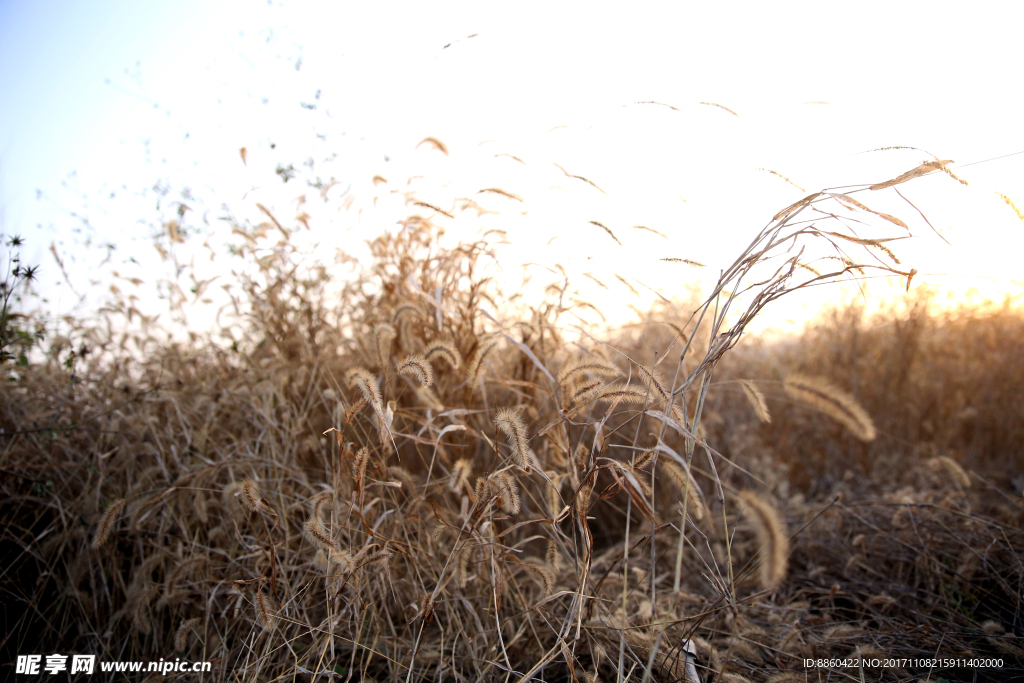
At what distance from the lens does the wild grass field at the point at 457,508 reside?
4.18ft

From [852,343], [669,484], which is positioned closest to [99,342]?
[669,484]

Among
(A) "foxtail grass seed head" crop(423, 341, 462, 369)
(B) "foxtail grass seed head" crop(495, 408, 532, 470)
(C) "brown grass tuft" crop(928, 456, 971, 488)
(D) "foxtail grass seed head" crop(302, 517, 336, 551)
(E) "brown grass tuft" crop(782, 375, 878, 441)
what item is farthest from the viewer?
(C) "brown grass tuft" crop(928, 456, 971, 488)

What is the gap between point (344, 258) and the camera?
2.47 meters

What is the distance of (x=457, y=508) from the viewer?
1924 millimetres

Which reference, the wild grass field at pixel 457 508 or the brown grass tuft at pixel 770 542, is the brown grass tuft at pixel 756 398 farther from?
the brown grass tuft at pixel 770 542

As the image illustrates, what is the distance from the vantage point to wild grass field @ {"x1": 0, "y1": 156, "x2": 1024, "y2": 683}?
1274mm

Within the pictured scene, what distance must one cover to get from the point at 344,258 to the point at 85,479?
52.5 inches

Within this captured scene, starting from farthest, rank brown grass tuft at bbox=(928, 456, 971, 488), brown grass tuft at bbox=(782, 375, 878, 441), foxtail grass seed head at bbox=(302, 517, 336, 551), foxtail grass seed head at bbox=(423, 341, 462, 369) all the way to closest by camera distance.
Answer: brown grass tuft at bbox=(928, 456, 971, 488), foxtail grass seed head at bbox=(423, 341, 462, 369), brown grass tuft at bbox=(782, 375, 878, 441), foxtail grass seed head at bbox=(302, 517, 336, 551)

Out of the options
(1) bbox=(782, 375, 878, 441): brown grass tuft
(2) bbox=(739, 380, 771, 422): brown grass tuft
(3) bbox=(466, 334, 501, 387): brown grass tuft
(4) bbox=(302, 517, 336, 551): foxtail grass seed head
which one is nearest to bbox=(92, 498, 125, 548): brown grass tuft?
(4) bbox=(302, 517, 336, 551): foxtail grass seed head

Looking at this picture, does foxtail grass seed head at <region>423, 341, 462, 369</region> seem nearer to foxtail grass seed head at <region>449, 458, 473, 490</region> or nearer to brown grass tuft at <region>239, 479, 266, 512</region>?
foxtail grass seed head at <region>449, 458, 473, 490</region>

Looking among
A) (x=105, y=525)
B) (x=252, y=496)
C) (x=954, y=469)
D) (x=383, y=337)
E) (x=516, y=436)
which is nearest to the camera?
(x=516, y=436)

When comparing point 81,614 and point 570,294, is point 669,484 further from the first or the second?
point 81,614

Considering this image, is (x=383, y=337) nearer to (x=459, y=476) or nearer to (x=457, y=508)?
(x=459, y=476)

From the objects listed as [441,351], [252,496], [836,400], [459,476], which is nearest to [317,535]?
[252,496]
